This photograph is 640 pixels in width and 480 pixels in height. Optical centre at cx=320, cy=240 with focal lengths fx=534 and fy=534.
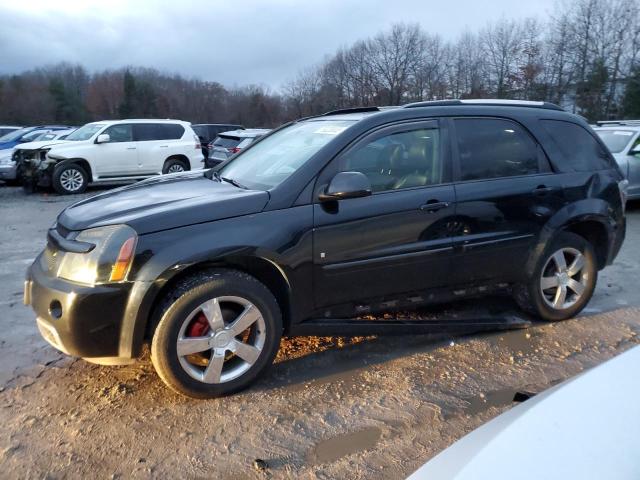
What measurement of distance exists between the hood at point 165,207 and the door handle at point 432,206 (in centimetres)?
110

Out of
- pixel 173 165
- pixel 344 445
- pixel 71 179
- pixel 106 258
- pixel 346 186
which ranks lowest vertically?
pixel 344 445

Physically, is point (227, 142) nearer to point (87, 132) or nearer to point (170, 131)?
point (170, 131)

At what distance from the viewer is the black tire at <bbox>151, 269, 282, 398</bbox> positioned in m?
2.98

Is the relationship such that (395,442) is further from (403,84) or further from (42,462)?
(403,84)

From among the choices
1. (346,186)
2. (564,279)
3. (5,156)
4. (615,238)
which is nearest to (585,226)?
(615,238)

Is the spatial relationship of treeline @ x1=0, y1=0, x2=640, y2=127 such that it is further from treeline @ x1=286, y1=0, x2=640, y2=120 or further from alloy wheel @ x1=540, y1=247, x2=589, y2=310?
alloy wheel @ x1=540, y1=247, x2=589, y2=310

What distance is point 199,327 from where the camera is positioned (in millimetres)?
3113

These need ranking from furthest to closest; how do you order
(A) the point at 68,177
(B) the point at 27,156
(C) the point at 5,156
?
1. (C) the point at 5,156
2. (B) the point at 27,156
3. (A) the point at 68,177

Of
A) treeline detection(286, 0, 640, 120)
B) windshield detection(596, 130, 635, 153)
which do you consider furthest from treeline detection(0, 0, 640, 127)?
windshield detection(596, 130, 635, 153)

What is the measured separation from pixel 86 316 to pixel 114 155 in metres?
11.3

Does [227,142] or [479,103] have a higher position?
[479,103]

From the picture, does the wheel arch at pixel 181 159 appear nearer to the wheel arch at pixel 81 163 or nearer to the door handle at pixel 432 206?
the wheel arch at pixel 81 163

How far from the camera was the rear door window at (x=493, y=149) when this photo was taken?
154 inches

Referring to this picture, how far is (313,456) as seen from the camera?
2.68 metres
